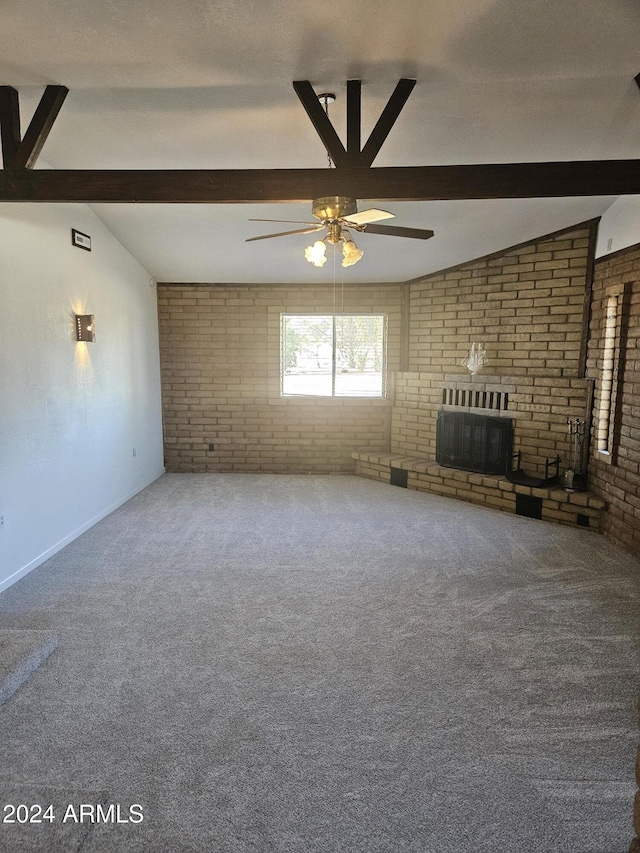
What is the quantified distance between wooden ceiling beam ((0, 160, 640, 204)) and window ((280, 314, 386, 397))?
3846 millimetres

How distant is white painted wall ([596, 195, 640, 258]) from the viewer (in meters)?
4.07

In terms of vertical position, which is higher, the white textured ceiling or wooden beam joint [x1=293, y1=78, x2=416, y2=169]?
the white textured ceiling

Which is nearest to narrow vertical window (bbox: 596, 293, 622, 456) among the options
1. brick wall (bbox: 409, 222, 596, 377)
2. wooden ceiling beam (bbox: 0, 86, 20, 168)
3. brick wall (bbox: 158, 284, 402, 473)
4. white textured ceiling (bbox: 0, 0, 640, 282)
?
brick wall (bbox: 409, 222, 596, 377)

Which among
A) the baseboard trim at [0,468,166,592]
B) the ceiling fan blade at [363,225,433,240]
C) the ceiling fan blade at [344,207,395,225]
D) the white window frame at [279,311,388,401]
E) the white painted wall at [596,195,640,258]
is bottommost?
the baseboard trim at [0,468,166,592]

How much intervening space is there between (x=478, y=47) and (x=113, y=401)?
4353 millimetres

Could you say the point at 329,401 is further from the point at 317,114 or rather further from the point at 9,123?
the point at 9,123

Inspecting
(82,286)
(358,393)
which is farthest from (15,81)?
(358,393)

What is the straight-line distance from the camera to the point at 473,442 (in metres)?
5.67

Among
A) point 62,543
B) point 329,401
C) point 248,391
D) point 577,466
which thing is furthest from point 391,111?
point 248,391

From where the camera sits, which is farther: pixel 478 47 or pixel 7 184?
pixel 7 184

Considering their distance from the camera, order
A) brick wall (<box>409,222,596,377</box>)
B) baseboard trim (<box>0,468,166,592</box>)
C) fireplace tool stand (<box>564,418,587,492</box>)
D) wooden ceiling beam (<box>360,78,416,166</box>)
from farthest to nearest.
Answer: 1. brick wall (<box>409,222,596,377</box>)
2. fireplace tool stand (<box>564,418,587,492</box>)
3. baseboard trim (<box>0,468,166,592</box>)
4. wooden ceiling beam (<box>360,78,416,166</box>)

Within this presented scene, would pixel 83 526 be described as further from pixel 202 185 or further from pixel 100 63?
pixel 100 63

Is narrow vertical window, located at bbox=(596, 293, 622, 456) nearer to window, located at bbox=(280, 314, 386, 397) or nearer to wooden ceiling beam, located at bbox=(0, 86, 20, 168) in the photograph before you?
window, located at bbox=(280, 314, 386, 397)

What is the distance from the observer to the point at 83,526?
15.2ft
